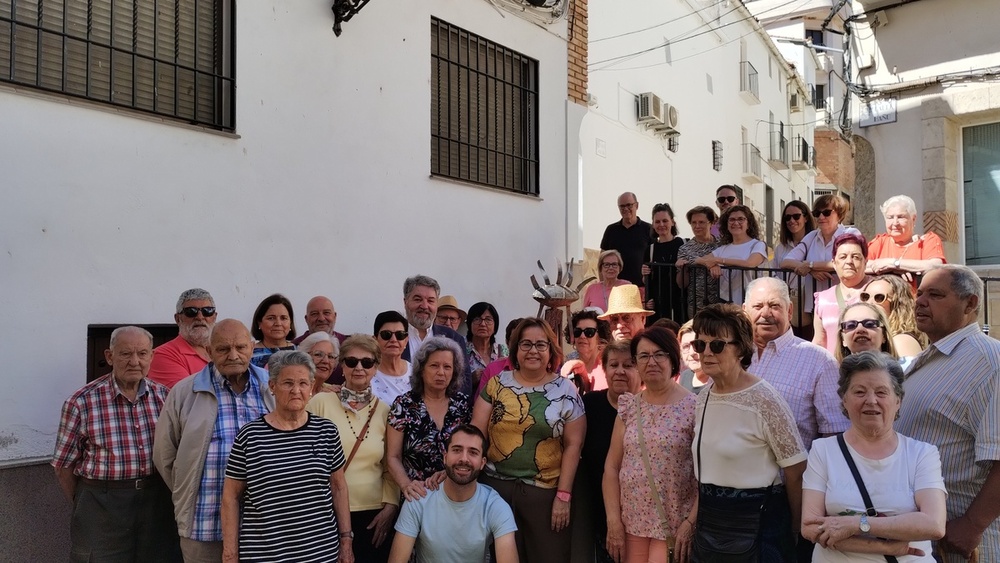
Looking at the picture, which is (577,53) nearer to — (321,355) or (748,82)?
(321,355)

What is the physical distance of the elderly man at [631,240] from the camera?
739cm

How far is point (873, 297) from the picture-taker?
4.27 m

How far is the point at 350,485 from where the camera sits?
3.96 meters

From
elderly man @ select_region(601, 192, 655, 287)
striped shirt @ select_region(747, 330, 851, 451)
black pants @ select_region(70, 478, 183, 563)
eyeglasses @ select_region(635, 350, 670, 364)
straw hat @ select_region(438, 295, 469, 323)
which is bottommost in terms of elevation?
black pants @ select_region(70, 478, 183, 563)

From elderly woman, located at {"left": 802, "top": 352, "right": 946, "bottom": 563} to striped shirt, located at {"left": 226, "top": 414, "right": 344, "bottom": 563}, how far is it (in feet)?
6.61

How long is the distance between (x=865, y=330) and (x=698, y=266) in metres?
2.62

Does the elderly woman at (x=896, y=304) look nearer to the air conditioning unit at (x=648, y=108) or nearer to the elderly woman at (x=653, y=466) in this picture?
the elderly woman at (x=653, y=466)

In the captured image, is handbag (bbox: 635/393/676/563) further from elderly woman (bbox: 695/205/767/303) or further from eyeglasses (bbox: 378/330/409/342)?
elderly woman (bbox: 695/205/767/303)

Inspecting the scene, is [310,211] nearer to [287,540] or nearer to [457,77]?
[457,77]

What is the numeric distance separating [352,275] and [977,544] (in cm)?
458

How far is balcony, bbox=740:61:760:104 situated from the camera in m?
17.5

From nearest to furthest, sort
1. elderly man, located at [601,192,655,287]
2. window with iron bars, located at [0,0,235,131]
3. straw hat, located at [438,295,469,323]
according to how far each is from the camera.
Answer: window with iron bars, located at [0,0,235,131] → straw hat, located at [438,295,469,323] → elderly man, located at [601,192,655,287]

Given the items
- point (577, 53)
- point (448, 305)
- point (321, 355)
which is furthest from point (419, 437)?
point (577, 53)

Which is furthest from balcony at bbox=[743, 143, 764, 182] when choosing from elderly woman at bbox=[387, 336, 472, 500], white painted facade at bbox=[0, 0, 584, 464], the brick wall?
elderly woman at bbox=[387, 336, 472, 500]
